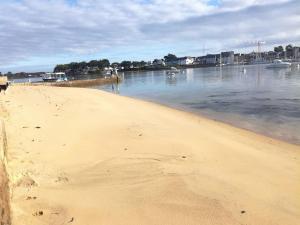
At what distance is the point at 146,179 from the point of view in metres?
8.42

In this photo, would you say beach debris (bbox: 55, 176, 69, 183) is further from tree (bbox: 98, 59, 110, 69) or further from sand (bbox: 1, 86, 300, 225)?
tree (bbox: 98, 59, 110, 69)

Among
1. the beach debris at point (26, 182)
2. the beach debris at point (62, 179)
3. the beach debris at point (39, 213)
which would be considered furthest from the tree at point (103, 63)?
the beach debris at point (39, 213)

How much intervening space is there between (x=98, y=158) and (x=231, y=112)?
57.4 feet

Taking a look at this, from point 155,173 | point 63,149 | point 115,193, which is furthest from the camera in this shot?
point 63,149

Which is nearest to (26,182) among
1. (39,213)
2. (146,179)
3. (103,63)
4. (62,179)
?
(62,179)

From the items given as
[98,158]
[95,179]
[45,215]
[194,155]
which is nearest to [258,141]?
[194,155]

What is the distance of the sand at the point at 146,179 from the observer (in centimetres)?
662

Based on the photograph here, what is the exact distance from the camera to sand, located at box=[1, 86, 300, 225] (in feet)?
21.7

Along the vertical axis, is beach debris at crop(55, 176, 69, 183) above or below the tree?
below

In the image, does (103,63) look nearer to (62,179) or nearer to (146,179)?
(62,179)

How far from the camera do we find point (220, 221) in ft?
21.1

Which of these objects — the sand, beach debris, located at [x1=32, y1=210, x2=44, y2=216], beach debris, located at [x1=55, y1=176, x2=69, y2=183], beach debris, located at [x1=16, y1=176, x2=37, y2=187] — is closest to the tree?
the sand

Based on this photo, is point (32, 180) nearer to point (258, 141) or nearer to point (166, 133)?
point (166, 133)

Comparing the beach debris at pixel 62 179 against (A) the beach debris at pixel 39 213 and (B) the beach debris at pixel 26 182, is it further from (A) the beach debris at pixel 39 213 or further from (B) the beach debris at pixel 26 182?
(A) the beach debris at pixel 39 213
